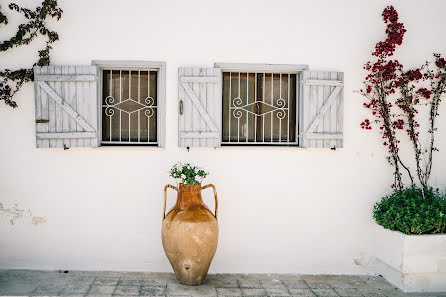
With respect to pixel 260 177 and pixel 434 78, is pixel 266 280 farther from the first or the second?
pixel 434 78

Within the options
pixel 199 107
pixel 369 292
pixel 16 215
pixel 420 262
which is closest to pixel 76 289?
pixel 16 215

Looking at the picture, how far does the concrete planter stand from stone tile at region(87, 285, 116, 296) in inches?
110

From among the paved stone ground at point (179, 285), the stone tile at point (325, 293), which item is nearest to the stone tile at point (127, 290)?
the paved stone ground at point (179, 285)

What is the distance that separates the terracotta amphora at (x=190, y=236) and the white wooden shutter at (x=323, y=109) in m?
1.34

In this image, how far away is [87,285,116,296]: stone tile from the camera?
161 inches

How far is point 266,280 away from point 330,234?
89 cm

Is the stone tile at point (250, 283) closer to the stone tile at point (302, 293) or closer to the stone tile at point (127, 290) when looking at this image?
the stone tile at point (302, 293)

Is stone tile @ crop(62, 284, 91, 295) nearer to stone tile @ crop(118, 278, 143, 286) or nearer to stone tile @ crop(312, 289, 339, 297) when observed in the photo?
stone tile @ crop(118, 278, 143, 286)

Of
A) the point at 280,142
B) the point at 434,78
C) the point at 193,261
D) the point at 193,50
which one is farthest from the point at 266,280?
the point at 434,78

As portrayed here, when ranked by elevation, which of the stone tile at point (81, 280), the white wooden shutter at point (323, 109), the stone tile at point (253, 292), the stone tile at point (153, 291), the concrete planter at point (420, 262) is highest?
the white wooden shutter at point (323, 109)

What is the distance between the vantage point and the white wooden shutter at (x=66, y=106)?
454 centimetres

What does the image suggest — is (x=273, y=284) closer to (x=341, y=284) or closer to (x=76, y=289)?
(x=341, y=284)

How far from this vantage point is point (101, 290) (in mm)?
4160

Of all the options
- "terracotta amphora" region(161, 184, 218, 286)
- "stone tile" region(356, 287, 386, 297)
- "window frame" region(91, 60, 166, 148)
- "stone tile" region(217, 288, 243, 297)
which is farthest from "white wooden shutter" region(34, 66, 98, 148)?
"stone tile" region(356, 287, 386, 297)
